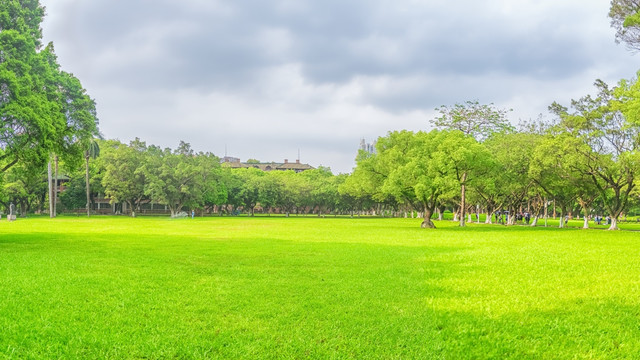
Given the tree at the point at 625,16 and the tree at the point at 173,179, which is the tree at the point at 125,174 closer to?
the tree at the point at 173,179

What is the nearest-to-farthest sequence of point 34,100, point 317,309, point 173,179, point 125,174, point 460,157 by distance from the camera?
point 317,309, point 34,100, point 460,157, point 173,179, point 125,174

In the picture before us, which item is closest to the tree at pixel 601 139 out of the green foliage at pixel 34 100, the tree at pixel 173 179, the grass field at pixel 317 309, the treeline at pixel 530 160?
the treeline at pixel 530 160

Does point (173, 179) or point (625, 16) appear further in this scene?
point (173, 179)

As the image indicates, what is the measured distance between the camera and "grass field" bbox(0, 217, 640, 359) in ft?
18.8

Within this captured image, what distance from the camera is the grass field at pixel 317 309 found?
5.74 meters

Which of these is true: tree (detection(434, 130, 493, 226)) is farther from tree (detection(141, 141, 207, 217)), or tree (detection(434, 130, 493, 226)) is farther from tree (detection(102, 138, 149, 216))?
tree (detection(102, 138, 149, 216))

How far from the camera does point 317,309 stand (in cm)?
746

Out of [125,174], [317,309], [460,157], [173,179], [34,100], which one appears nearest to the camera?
[317,309]

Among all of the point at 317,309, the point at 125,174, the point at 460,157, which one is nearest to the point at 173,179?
the point at 125,174

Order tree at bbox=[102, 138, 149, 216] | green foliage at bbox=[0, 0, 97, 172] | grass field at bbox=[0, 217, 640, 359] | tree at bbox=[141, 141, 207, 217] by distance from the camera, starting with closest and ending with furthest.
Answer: grass field at bbox=[0, 217, 640, 359]
green foliage at bbox=[0, 0, 97, 172]
tree at bbox=[141, 141, 207, 217]
tree at bbox=[102, 138, 149, 216]

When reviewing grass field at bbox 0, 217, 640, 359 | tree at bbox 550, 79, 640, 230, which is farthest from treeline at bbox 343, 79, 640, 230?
grass field at bbox 0, 217, 640, 359

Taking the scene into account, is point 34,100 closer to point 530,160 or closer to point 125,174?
point 530,160

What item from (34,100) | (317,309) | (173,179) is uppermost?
(34,100)

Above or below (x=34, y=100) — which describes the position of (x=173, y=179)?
below
